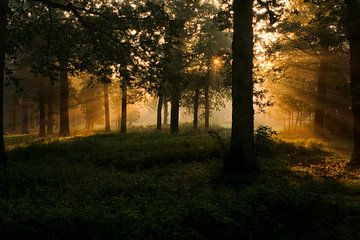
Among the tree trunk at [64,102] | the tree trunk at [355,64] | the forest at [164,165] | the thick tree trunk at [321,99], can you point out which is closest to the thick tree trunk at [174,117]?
the tree trunk at [64,102]

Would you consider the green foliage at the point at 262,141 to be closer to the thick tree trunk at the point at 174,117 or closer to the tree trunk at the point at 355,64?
the tree trunk at the point at 355,64

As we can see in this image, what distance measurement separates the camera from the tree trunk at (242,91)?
48.5 ft

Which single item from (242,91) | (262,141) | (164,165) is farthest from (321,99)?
(242,91)

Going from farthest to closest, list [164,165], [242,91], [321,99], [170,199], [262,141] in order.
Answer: [321,99] → [262,141] → [164,165] → [242,91] → [170,199]

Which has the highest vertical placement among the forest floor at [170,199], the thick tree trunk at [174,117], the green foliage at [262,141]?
the thick tree trunk at [174,117]

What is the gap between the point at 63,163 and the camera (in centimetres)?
1611

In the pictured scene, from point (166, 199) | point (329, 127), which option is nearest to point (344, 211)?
point (166, 199)

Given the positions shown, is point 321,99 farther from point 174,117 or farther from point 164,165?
point 164,165

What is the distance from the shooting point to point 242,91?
48.9 ft

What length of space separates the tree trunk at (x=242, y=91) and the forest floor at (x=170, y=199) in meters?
0.92

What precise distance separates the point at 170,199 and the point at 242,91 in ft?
21.0

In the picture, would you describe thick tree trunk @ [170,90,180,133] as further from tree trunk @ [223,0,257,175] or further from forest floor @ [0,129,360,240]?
tree trunk @ [223,0,257,175]

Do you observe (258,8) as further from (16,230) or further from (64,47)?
(16,230)

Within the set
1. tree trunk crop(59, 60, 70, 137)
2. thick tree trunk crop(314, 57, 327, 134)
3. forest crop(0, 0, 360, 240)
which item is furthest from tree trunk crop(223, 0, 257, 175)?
thick tree trunk crop(314, 57, 327, 134)
